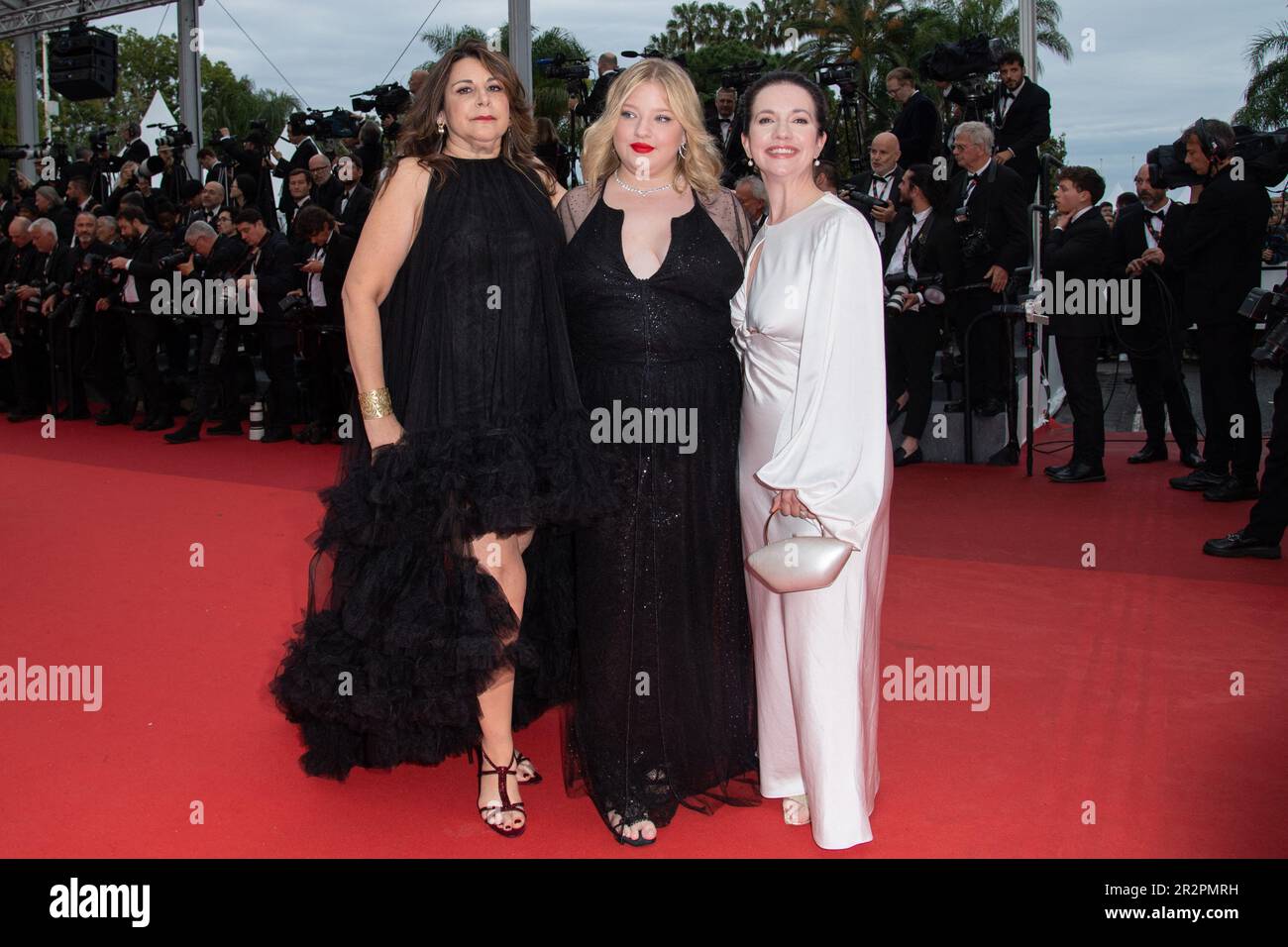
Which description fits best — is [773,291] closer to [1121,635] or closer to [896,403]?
[1121,635]

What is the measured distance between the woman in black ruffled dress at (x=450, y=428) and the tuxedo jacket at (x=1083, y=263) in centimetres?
500

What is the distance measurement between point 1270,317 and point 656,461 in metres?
4.79

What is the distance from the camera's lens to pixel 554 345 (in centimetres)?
278

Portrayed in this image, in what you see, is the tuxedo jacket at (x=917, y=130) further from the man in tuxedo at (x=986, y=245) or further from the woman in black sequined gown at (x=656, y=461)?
the woman in black sequined gown at (x=656, y=461)

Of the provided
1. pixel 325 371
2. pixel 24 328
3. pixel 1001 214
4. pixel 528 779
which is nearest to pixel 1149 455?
pixel 1001 214

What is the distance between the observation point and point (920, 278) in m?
7.62

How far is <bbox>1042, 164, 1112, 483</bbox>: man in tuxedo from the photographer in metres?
7.05

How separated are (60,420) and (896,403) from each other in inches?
279

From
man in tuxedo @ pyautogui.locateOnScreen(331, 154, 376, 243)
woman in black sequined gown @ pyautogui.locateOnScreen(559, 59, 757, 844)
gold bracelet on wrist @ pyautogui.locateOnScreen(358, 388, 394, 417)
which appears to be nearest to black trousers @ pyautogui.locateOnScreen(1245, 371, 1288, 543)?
woman in black sequined gown @ pyautogui.locateOnScreen(559, 59, 757, 844)

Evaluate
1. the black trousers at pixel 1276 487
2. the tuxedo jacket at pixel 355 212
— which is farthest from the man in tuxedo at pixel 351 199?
the black trousers at pixel 1276 487

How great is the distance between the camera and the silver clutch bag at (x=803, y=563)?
96.3 inches

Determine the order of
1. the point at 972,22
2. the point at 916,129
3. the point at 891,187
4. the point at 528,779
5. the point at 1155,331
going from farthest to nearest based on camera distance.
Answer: the point at 972,22 < the point at 916,129 < the point at 891,187 < the point at 1155,331 < the point at 528,779

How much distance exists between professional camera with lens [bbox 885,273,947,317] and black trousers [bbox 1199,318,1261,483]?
5.02 ft

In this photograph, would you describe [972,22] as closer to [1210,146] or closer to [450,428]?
[1210,146]
